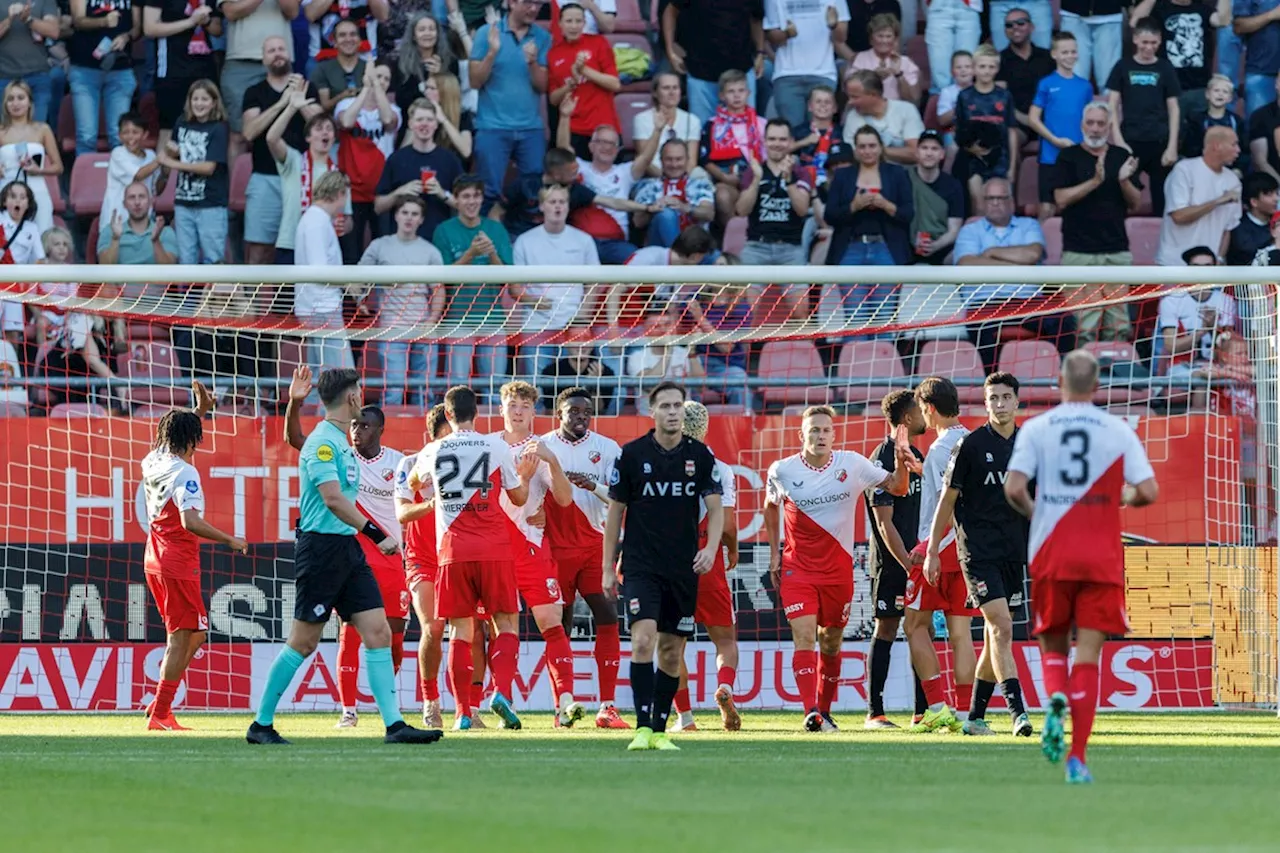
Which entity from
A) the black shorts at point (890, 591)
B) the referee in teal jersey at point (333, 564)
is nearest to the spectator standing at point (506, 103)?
the black shorts at point (890, 591)

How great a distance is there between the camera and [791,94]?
1983cm

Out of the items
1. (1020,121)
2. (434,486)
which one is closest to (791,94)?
(1020,121)

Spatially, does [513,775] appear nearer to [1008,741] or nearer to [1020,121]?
[1008,741]

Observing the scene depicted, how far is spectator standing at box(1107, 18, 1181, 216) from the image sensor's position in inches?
770

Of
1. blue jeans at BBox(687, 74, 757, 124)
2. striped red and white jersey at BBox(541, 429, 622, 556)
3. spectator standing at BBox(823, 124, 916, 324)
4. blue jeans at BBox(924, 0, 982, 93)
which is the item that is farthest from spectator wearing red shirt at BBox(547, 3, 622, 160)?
striped red and white jersey at BBox(541, 429, 622, 556)

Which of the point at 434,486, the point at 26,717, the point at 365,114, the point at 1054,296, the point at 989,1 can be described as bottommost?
the point at 26,717

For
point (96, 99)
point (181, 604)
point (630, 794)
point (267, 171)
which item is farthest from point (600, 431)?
point (96, 99)

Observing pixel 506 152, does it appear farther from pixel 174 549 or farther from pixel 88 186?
pixel 174 549

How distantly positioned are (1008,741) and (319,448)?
4.40m

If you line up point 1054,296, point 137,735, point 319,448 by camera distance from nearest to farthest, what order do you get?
point 319,448 < point 137,735 < point 1054,296

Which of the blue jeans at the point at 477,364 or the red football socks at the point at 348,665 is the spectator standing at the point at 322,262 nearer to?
the blue jeans at the point at 477,364

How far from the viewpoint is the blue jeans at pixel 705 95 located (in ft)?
65.3

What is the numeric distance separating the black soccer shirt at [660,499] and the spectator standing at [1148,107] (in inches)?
414

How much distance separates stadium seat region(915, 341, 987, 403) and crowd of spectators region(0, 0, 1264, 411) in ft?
9.03
